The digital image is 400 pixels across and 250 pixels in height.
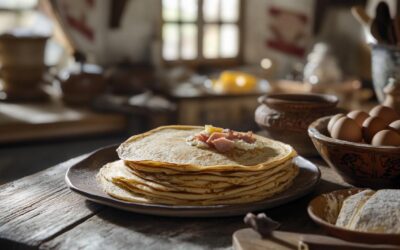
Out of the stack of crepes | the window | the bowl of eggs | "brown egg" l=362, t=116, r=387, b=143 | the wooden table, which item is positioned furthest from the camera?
A: the window

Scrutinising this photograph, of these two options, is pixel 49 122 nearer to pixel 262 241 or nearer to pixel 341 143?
pixel 341 143

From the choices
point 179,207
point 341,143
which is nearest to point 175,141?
point 179,207

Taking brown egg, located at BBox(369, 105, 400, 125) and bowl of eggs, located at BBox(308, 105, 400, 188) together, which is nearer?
bowl of eggs, located at BBox(308, 105, 400, 188)

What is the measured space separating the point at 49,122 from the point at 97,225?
2.51 m

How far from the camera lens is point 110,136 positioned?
3.99 m

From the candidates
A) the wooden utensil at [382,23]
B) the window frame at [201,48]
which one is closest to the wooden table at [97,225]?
the wooden utensil at [382,23]

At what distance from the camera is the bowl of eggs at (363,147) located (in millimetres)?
1358

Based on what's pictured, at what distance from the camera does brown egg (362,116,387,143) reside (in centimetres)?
146

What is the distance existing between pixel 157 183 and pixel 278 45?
4606 mm

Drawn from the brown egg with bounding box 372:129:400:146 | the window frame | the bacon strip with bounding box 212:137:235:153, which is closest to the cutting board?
the bacon strip with bounding box 212:137:235:153

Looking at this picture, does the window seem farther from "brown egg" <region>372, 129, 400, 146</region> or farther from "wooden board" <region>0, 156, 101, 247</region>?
"brown egg" <region>372, 129, 400, 146</region>

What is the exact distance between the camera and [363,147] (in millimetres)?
1352

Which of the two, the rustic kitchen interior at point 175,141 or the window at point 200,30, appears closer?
the rustic kitchen interior at point 175,141

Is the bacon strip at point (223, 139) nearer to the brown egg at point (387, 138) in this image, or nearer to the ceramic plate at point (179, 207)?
the ceramic plate at point (179, 207)
